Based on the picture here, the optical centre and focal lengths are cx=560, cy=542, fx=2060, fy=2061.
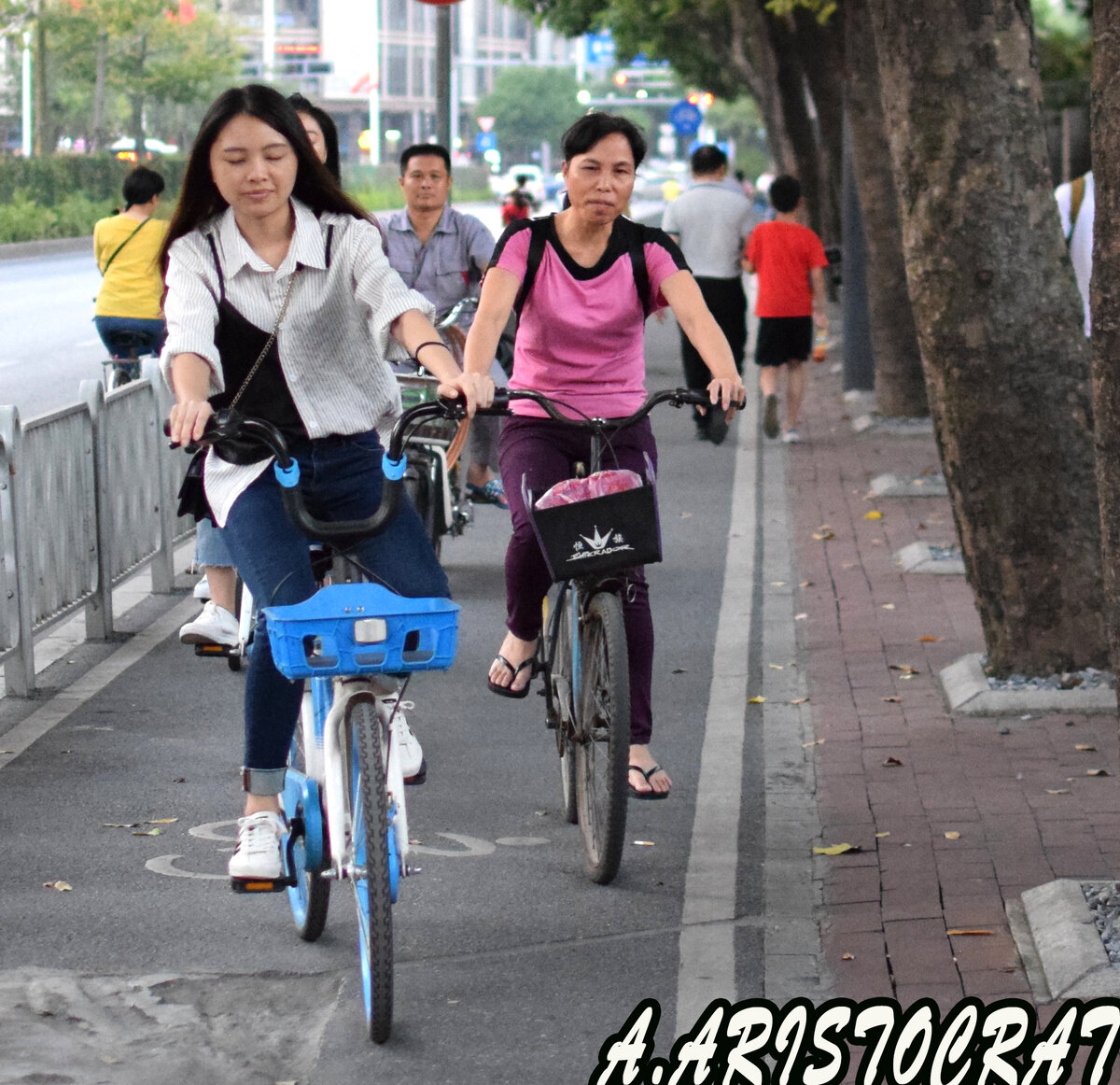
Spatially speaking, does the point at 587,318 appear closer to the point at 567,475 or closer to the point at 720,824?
the point at 567,475

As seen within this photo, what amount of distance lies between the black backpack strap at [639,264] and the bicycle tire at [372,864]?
1.87 meters

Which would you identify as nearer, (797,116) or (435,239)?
(435,239)

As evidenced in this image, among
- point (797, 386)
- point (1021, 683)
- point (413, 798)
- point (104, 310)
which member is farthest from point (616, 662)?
point (797, 386)

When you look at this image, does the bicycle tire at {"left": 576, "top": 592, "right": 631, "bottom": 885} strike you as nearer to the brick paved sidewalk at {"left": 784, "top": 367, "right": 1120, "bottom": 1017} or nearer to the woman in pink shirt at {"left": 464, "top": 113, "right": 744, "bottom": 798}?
the woman in pink shirt at {"left": 464, "top": 113, "right": 744, "bottom": 798}

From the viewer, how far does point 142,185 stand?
43.1 feet

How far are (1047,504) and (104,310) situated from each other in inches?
318

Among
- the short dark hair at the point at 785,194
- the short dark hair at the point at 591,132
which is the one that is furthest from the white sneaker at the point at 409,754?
the short dark hair at the point at 785,194

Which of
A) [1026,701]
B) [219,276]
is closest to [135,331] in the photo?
[1026,701]

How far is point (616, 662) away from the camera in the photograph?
5125 mm

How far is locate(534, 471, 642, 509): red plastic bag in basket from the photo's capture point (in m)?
5.25

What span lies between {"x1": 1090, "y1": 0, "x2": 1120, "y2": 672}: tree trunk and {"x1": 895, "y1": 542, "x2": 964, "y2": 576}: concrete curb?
508 cm

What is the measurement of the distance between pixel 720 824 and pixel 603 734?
0.80 meters

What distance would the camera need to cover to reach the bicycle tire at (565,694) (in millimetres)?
5527

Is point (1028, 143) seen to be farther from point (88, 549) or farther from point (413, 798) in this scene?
point (88, 549)
